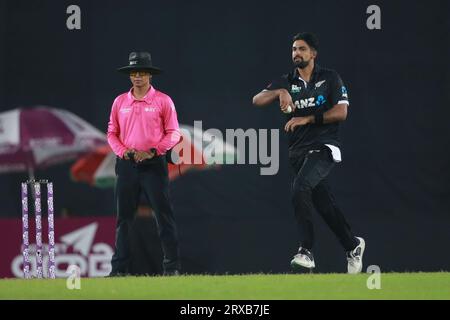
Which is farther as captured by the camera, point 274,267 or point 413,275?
point 274,267

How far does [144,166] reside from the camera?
7.71 m

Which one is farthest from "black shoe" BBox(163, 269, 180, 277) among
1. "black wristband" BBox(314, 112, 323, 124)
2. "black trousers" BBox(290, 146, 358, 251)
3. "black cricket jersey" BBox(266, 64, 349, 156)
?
"black wristband" BBox(314, 112, 323, 124)

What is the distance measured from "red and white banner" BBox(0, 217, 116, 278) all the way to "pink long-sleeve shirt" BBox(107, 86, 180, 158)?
66.1 inches

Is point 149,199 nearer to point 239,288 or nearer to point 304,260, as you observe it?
point 304,260

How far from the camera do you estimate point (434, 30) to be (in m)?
9.46

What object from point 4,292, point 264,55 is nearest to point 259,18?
point 264,55

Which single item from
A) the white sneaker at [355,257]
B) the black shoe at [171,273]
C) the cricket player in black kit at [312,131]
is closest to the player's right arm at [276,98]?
the cricket player in black kit at [312,131]

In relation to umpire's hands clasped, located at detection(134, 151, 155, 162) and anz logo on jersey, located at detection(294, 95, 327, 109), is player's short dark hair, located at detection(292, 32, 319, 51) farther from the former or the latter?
umpire's hands clasped, located at detection(134, 151, 155, 162)

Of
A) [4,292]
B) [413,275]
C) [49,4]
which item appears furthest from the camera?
[49,4]

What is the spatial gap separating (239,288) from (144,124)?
4.99 feet

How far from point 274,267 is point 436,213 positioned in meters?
1.39

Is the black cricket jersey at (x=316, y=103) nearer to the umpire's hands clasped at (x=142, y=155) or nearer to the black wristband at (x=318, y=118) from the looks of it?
the black wristband at (x=318, y=118)

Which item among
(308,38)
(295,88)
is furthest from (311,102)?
(308,38)

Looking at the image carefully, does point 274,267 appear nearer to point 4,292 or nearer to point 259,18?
point 259,18
